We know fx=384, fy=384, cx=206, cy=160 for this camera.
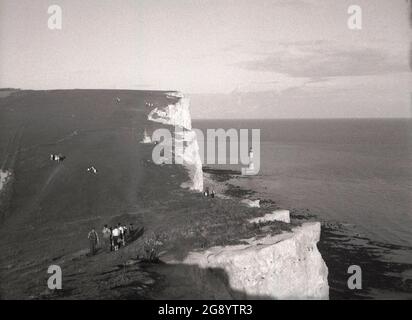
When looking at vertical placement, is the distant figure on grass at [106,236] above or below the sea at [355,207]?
above

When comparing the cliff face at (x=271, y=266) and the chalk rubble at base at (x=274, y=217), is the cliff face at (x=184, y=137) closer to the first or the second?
the chalk rubble at base at (x=274, y=217)

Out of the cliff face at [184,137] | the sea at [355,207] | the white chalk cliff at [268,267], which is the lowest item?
the sea at [355,207]

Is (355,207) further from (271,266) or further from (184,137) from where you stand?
(271,266)

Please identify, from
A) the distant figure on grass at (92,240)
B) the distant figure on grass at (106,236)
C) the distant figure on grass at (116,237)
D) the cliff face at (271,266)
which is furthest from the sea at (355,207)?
the distant figure on grass at (92,240)

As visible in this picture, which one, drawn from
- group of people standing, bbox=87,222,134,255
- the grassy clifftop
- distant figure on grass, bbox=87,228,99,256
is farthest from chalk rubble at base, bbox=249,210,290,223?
distant figure on grass, bbox=87,228,99,256

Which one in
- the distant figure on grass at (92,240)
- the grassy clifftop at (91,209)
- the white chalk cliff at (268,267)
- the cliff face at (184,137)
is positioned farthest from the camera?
the cliff face at (184,137)

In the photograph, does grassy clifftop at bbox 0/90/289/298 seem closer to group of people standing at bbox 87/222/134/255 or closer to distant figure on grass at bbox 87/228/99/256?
distant figure on grass at bbox 87/228/99/256

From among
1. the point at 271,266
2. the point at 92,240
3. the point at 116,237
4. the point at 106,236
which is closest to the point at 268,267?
the point at 271,266
